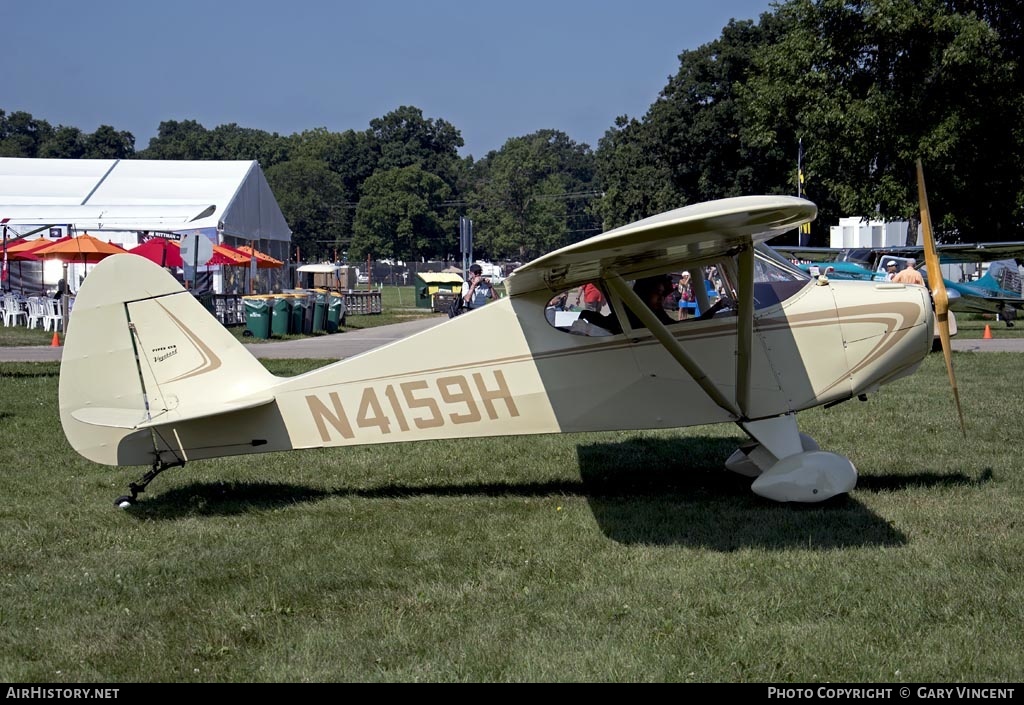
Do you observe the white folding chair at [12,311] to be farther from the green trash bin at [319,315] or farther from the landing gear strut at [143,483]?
the landing gear strut at [143,483]

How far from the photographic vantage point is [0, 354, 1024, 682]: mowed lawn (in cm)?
464

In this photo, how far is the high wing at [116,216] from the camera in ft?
115

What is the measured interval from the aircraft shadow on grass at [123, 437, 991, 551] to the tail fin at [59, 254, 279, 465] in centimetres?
74

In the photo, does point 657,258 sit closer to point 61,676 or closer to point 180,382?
point 180,382

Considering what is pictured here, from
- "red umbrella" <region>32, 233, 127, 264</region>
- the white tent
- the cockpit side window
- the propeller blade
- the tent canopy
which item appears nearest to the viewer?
the cockpit side window

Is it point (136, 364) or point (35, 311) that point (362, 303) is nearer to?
point (35, 311)

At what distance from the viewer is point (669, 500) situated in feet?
25.7

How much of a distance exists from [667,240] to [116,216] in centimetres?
3374

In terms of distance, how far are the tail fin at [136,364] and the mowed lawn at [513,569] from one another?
2.25 feet

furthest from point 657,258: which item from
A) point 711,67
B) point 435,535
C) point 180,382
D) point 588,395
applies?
point 711,67

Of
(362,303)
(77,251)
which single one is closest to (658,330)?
(77,251)

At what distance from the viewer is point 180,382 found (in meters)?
7.45

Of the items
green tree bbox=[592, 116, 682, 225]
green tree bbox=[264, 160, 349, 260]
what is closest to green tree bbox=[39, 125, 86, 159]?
green tree bbox=[264, 160, 349, 260]

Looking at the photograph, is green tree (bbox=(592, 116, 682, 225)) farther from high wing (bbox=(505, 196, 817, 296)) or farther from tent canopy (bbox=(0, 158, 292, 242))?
high wing (bbox=(505, 196, 817, 296))
